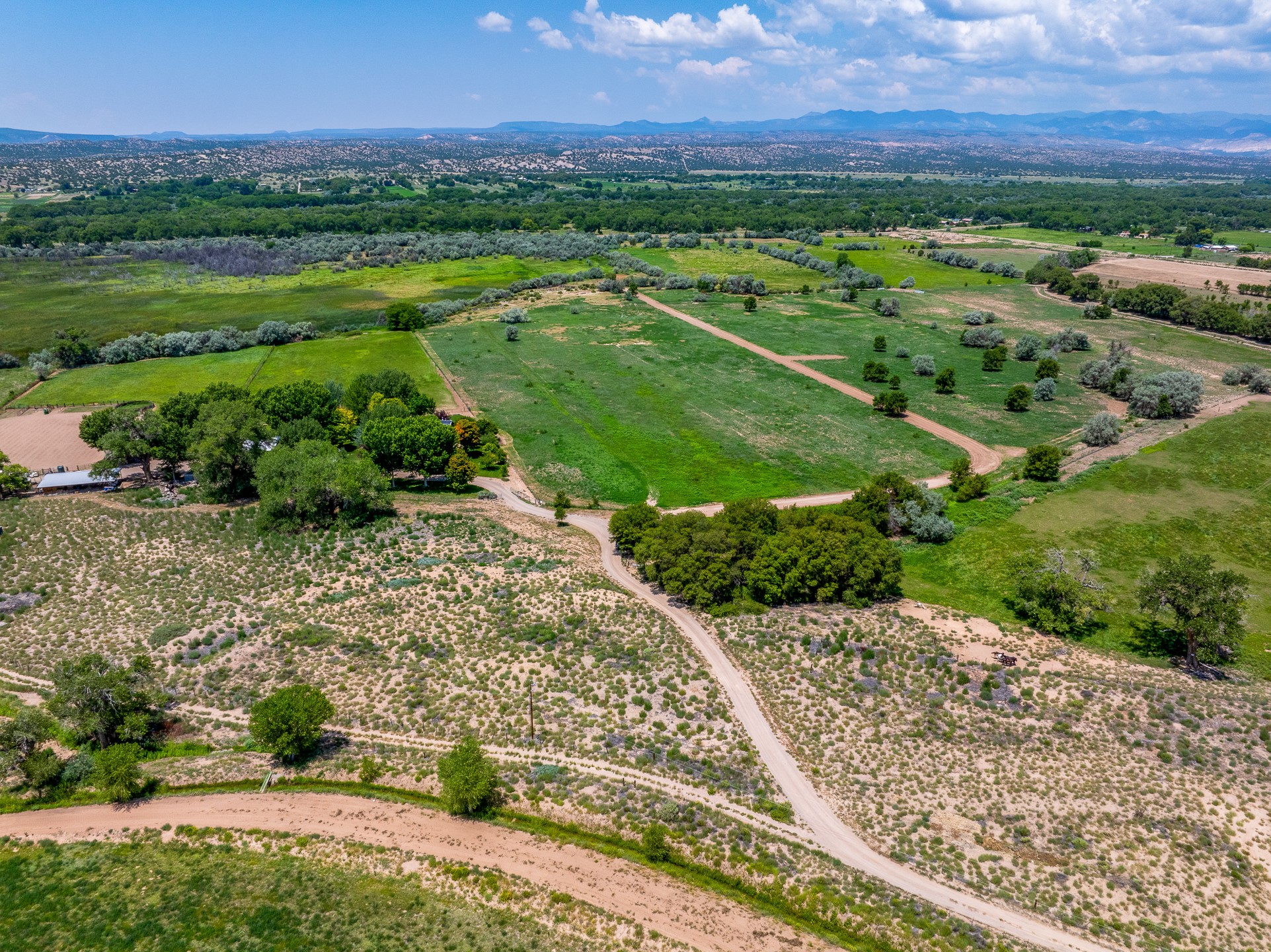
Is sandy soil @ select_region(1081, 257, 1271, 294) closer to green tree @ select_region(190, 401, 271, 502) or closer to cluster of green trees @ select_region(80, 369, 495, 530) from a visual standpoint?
cluster of green trees @ select_region(80, 369, 495, 530)

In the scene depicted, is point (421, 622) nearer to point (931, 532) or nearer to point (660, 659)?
point (660, 659)

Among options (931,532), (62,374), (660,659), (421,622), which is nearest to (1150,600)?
(931,532)

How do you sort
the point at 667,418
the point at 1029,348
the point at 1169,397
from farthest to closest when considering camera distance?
1. the point at 1029,348
2. the point at 667,418
3. the point at 1169,397

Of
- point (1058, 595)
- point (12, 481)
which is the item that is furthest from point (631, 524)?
point (12, 481)

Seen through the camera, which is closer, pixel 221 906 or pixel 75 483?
pixel 221 906

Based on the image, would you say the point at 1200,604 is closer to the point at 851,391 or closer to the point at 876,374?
the point at 851,391

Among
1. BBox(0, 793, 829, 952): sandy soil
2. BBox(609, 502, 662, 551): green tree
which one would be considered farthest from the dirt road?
BBox(0, 793, 829, 952): sandy soil

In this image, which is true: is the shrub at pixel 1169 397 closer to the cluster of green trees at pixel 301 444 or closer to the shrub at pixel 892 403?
the shrub at pixel 892 403
